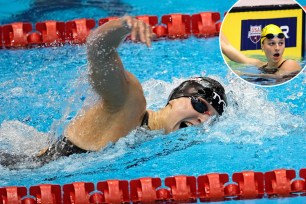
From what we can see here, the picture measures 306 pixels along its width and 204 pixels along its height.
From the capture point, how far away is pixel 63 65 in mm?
4934

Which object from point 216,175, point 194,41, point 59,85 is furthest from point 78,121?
point 194,41

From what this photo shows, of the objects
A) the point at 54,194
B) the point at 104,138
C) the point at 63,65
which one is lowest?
the point at 54,194

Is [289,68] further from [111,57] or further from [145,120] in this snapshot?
[111,57]

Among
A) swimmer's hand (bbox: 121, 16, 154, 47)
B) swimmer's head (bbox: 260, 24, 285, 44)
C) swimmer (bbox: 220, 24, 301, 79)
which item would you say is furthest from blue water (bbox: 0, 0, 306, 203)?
swimmer's hand (bbox: 121, 16, 154, 47)

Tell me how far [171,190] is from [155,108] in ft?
2.82

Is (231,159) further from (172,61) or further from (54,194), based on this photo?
(172,61)

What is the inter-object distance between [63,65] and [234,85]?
1113 mm

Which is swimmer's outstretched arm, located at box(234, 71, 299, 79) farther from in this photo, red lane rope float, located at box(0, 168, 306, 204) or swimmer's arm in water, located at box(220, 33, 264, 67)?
red lane rope float, located at box(0, 168, 306, 204)

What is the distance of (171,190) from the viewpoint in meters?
3.57

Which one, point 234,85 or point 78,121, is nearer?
point 78,121

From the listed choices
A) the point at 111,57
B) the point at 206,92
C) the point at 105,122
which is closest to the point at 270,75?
the point at 206,92

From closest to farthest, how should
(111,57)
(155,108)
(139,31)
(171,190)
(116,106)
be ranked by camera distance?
1. (139,31)
2. (111,57)
3. (116,106)
4. (171,190)
5. (155,108)

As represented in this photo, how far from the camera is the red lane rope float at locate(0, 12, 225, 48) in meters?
5.23

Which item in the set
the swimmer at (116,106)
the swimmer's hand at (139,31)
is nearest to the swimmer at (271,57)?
the swimmer at (116,106)
